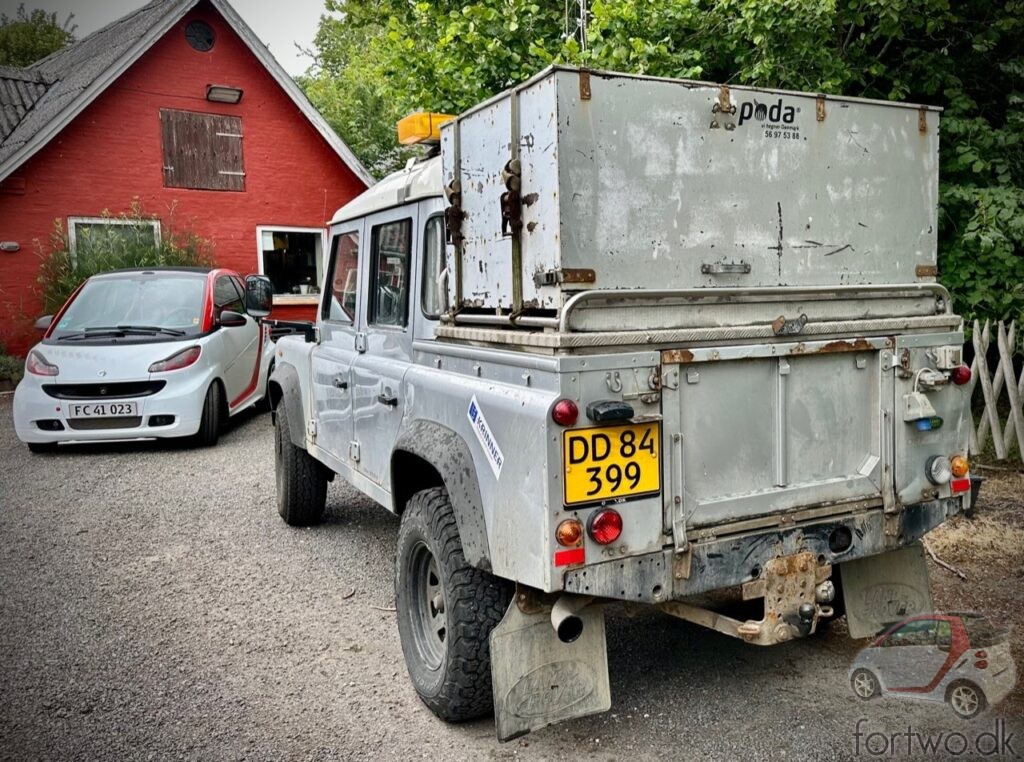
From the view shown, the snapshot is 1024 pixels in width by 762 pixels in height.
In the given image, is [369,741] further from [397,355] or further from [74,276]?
[74,276]

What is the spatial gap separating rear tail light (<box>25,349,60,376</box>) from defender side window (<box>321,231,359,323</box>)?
4812mm

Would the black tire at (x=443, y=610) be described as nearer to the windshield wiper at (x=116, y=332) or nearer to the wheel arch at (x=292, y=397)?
the wheel arch at (x=292, y=397)

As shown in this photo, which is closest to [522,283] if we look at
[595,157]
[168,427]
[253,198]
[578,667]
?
[595,157]

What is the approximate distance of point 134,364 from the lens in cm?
861

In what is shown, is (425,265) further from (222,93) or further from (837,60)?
(222,93)

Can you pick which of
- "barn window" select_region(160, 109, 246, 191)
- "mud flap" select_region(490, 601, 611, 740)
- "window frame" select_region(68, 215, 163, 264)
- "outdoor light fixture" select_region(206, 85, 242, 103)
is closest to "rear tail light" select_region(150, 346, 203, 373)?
"window frame" select_region(68, 215, 163, 264)

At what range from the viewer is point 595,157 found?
279cm

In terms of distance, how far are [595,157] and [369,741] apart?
7.61ft

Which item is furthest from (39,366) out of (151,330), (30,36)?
(30,36)

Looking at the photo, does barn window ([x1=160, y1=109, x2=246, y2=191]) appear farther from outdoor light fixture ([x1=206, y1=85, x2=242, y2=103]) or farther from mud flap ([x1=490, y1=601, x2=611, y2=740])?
mud flap ([x1=490, y1=601, x2=611, y2=740])

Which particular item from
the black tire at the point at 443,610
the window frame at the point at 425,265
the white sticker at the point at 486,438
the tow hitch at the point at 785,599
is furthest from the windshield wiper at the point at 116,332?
the tow hitch at the point at 785,599

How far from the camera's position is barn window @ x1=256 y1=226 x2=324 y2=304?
55.3 ft

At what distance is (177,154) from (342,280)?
1255 centimetres

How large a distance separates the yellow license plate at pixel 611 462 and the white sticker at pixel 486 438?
311 mm
